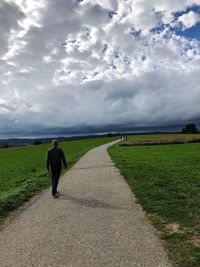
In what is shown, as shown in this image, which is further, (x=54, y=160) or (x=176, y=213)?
(x=54, y=160)

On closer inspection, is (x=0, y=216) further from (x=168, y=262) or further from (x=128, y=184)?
(x=128, y=184)

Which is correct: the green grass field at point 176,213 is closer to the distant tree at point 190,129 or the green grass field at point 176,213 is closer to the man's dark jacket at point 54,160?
the man's dark jacket at point 54,160

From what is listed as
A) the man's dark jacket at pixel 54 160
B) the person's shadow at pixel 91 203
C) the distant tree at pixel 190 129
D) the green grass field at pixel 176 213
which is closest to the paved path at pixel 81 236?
the person's shadow at pixel 91 203

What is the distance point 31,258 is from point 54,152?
7.55m

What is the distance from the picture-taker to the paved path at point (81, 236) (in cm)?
595

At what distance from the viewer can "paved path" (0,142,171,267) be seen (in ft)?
19.5

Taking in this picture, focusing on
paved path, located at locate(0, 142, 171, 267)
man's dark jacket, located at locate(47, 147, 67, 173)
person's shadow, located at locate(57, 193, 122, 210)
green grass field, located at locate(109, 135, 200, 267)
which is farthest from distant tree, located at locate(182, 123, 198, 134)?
paved path, located at locate(0, 142, 171, 267)

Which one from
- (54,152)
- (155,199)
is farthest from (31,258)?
(54,152)

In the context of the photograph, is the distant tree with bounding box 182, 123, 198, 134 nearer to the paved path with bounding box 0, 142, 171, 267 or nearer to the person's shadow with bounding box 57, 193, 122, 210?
the person's shadow with bounding box 57, 193, 122, 210

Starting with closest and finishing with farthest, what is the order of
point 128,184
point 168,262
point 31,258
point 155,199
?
point 168,262 < point 31,258 < point 155,199 < point 128,184

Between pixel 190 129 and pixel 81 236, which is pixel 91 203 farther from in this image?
pixel 190 129

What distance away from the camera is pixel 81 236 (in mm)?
7293

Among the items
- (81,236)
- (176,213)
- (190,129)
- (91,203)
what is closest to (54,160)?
(91,203)

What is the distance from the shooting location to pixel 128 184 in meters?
15.4
